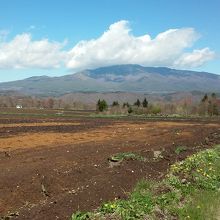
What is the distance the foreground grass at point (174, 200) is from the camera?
1055 cm

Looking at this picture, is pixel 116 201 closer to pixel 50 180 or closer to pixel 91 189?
pixel 91 189

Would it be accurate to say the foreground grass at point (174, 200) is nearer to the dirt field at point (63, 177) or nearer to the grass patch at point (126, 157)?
the dirt field at point (63, 177)

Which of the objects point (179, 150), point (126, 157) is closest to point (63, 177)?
point (126, 157)

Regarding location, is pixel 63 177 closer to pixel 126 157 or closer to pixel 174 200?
pixel 126 157

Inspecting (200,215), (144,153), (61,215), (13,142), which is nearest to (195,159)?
(144,153)

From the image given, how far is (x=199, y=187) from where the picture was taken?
1395 cm

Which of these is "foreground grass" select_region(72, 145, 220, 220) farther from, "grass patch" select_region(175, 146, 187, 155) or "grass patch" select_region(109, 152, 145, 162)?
"grass patch" select_region(175, 146, 187, 155)

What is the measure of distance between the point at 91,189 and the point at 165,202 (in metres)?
2.24

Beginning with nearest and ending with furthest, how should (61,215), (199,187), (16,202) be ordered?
1. (61,215)
2. (16,202)
3. (199,187)

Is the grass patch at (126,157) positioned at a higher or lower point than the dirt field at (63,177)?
higher

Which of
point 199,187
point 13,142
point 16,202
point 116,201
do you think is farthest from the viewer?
point 13,142

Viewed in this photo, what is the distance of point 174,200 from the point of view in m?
12.1

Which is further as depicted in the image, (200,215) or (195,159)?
(195,159)

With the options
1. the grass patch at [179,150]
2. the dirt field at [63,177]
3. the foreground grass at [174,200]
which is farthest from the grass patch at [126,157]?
the grass patch at [179,150]
